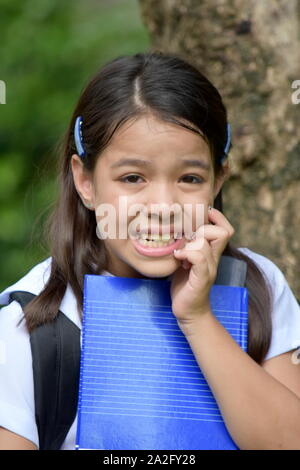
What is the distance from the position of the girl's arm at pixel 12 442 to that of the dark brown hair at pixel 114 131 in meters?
0.28

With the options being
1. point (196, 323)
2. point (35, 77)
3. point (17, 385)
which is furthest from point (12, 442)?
point (35, 77)

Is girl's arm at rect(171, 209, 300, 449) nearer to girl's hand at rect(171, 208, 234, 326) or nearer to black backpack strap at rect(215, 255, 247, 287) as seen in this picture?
girl's hand at rect(171, 208, 234, 326)

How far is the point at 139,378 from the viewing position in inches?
86.0

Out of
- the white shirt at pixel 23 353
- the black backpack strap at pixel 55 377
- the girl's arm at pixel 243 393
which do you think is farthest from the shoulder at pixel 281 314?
the black backpack strap at pixel 55 377

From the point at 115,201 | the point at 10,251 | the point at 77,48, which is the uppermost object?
the point at 115,201

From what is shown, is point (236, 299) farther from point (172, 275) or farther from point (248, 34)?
point (248, 34)

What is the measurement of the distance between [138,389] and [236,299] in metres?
0.36

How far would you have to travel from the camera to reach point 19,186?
528cm

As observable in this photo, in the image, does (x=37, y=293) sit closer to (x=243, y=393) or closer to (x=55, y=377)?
(x=55, y=377)

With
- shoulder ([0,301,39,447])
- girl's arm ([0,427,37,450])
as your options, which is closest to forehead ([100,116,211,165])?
shoulder ([0,301,39,447])

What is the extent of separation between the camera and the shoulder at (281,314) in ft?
7.71

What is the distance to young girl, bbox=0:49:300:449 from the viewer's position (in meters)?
2.13
